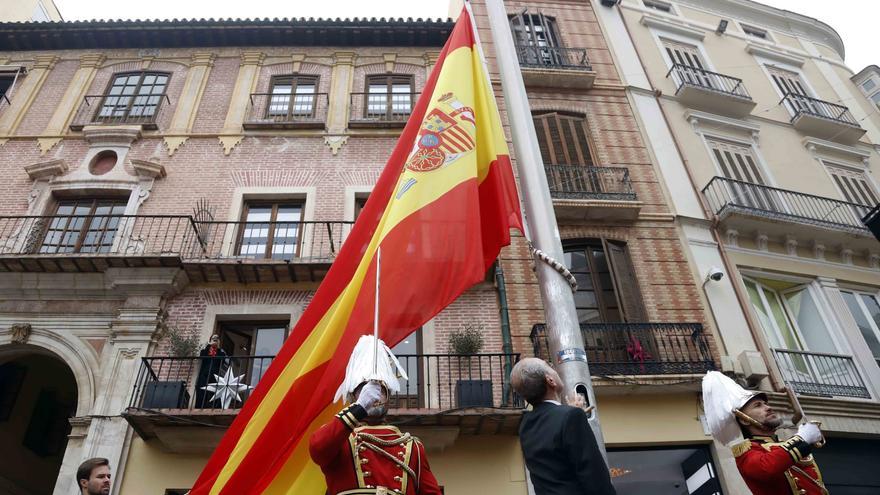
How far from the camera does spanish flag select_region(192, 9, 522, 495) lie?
3746 mm

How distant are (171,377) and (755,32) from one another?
18.9 metres

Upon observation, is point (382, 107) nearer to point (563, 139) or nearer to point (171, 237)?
point (563, 139)

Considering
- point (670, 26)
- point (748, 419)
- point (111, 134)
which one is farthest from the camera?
point (670, 26)

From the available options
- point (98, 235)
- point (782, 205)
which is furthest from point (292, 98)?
point (782, 205)

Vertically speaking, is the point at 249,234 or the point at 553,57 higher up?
the point at 553,57

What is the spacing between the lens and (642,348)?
31.1 ft

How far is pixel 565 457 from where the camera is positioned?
2820mm

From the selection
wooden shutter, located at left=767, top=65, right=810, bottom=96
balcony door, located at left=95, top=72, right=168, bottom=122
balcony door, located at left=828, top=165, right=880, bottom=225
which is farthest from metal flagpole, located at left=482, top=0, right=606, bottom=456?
wooden shutter, located at left=767, top=65, right=810, bottom=96

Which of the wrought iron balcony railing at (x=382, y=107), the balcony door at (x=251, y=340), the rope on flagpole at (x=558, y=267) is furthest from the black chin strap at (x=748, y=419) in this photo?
the wrought iron balcony railing at (x=382, y=107)

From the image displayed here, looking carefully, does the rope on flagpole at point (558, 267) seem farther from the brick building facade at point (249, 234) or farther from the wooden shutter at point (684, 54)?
the wooden shutter at point (684, 54)

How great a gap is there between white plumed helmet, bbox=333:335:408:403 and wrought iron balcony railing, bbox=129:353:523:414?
4.69m

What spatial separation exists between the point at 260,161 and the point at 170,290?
3657mm

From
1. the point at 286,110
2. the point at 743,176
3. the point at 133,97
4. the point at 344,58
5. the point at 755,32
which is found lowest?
the point at 743,176

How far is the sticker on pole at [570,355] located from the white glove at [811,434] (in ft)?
4.31
